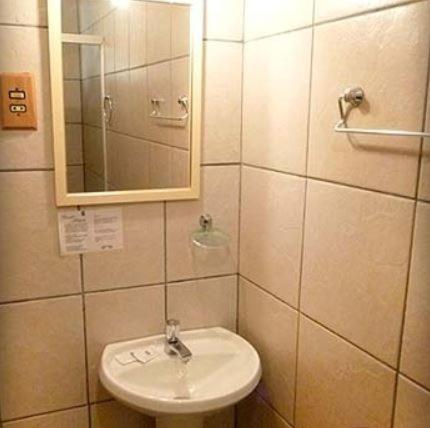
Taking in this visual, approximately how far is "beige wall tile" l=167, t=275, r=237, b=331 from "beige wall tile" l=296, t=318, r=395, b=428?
39cm

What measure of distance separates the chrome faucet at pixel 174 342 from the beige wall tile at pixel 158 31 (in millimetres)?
817

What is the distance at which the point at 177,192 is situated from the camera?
151 centimetres

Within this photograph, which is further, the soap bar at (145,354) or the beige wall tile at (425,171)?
the soap bar at (145,354)

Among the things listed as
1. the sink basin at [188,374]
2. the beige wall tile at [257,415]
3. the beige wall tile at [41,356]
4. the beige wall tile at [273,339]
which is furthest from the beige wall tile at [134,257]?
the beige wall tile at [257,415]

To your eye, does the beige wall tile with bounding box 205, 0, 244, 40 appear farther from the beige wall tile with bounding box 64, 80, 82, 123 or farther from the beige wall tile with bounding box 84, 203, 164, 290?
the beige wall tile with bounding box 84, 203, 164, 290

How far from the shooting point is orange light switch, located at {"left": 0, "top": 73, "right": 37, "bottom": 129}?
4.17 ft

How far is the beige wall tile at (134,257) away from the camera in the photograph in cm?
147

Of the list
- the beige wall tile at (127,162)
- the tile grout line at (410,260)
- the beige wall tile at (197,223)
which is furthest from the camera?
the beige wall tile at (197,223)

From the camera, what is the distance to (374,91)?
3.34ft

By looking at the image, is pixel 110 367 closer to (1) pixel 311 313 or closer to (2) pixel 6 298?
(2) pixel 6 298

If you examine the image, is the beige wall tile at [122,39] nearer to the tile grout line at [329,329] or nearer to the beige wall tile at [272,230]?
the beige wall tile at [272,230]

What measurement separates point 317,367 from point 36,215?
0.88m

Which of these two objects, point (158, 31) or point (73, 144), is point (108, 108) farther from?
point (158, 31)

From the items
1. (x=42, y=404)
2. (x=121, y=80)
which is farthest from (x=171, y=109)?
(x=42, y=404)
